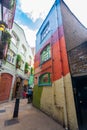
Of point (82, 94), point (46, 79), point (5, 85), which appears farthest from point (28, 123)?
point (5, 85)

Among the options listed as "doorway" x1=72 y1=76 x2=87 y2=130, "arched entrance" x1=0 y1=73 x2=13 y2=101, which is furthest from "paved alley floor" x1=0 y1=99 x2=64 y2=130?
"arched entrance" x1=0 y1=73 x2=13 y2=101

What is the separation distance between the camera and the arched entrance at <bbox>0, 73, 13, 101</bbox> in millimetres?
8848

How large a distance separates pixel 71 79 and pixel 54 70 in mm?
1608

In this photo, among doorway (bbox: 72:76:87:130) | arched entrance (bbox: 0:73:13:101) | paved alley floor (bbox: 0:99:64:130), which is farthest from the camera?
arched entrance (bbox: 0:73:13:101)

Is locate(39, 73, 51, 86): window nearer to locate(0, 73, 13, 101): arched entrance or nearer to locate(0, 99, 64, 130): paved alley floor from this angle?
locate(0, 99, 64, 130): paved alley floor

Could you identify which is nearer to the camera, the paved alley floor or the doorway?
the paved alley floor

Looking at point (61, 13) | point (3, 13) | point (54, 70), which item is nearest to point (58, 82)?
point (54, 70)

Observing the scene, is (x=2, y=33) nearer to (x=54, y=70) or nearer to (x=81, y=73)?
(x=54, y=70)

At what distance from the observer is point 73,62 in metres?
Answer: 4.06

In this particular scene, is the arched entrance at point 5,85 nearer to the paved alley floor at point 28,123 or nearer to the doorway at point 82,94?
the paved alley floor at point 28,123

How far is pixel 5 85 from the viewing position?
31.3 ft

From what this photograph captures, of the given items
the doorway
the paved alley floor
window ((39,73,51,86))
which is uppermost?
window ((39,73,51,86))

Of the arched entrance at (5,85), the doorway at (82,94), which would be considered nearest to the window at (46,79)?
the doorway at (82,94)

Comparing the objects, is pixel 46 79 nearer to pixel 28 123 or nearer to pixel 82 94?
pixel 82 94
